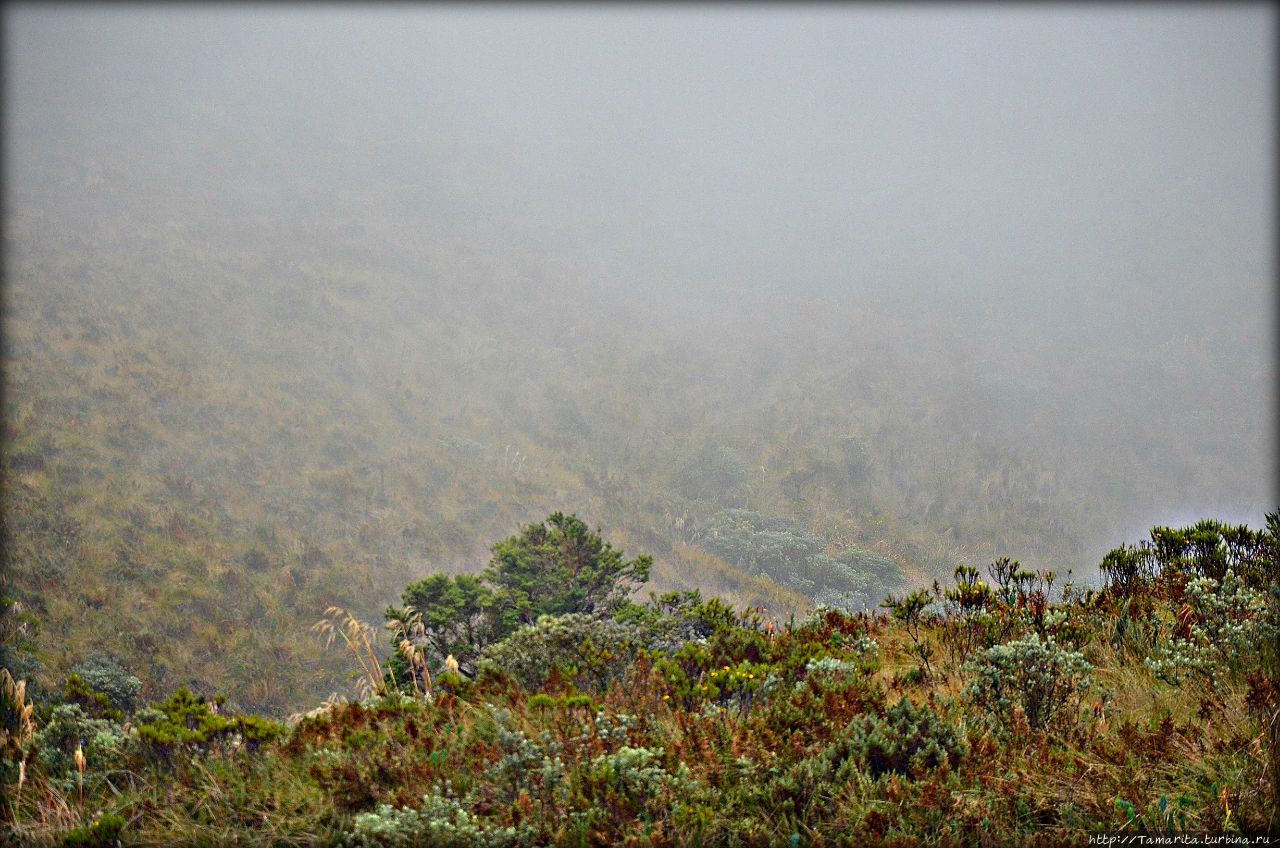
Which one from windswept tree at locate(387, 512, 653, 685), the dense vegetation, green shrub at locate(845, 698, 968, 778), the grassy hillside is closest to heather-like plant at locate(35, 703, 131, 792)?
the dense vegetation

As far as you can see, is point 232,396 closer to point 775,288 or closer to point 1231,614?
point 1231,614

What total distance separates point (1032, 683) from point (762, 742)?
5.83ft

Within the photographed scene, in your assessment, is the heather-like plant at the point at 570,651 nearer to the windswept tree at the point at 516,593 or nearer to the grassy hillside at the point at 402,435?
the windswept tree at the point at 516,593

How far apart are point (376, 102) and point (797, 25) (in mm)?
72011

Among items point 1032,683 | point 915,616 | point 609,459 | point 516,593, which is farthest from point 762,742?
point 609,459

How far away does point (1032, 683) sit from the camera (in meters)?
3.85

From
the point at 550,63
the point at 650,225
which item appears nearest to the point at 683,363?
the point at 650,225

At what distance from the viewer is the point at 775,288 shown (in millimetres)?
44219

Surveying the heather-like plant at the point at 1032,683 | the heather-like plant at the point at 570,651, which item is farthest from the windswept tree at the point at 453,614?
→ the heather-like plant at the point at 1032,683

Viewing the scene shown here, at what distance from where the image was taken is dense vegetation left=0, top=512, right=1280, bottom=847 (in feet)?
10.1

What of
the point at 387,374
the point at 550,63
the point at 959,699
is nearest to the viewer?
the point at 959,699

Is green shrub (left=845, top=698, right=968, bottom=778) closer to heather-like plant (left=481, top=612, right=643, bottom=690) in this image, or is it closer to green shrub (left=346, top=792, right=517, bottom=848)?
heather-like plant (left=481, top=612, right=643, bottom=690)

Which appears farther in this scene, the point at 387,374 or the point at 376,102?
the point at 376,102

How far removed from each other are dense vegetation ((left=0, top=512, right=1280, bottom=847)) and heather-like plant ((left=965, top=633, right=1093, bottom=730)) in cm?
1
